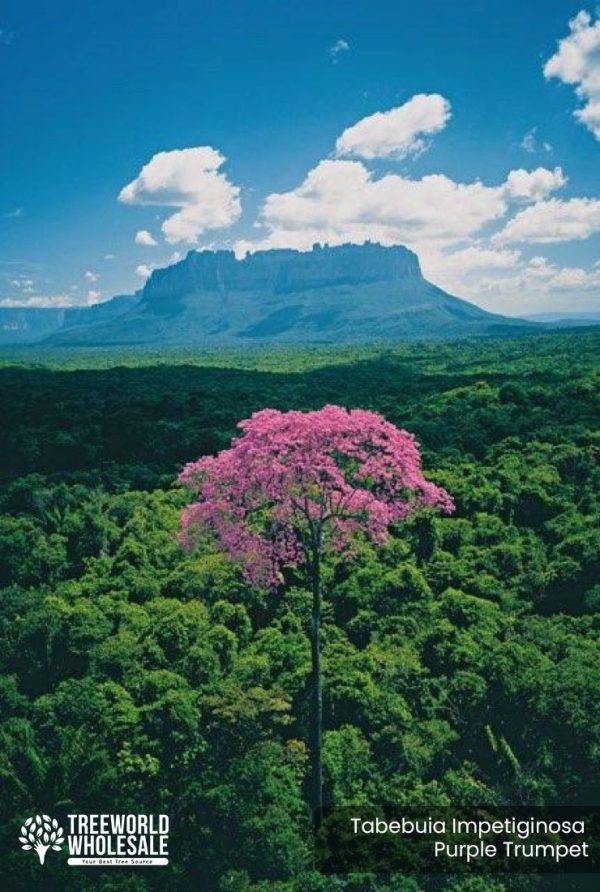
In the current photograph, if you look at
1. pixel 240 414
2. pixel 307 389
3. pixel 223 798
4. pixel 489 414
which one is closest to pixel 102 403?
pixel 240 414

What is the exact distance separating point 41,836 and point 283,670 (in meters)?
6.95

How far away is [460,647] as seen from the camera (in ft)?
59.1

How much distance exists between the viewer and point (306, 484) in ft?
34.2

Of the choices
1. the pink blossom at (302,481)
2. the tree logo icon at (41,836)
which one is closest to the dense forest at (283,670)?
the tree logo icon at (41,836)

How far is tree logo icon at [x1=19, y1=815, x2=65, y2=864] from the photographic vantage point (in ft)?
39.6

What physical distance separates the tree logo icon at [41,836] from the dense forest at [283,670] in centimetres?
30

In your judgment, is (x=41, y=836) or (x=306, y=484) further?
(x=41, y=836)

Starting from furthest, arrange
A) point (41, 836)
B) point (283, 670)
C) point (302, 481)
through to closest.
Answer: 1. point (283, 670)
2. point (41, 836)
3. point (302, 481)

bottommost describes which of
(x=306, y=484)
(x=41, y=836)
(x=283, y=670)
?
(x=41, y=836)

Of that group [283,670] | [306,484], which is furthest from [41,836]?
[306,484]

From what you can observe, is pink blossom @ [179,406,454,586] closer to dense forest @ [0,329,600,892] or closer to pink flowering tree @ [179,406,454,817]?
pink flowering tree @ [179,406,454,817]

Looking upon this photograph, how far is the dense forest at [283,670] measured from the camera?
1317 centimetres

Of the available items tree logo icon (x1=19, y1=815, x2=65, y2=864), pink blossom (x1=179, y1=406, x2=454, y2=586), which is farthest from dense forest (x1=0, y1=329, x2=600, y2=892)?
pink blossom (x1=179, y1=406, x2=454, y2=586)

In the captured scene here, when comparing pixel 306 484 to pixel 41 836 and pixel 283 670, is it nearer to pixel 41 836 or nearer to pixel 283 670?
pixel 41 836
